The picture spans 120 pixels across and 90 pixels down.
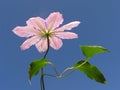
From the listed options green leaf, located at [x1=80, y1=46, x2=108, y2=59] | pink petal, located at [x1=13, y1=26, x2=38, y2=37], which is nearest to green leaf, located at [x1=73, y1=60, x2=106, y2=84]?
green leaf, located at [x1=80, y1=46, x2=108, y2=59]

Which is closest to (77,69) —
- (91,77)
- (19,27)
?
(91,77)

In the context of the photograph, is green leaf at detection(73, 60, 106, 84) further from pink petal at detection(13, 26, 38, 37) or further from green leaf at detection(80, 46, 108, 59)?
pink petal at detection(13, 26, 38, 37)

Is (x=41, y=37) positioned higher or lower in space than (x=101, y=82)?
higher

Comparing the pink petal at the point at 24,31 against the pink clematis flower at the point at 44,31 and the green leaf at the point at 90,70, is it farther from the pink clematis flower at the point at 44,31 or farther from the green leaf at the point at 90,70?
the green leaf at the point at 90,70

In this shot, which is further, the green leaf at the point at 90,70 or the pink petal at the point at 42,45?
the pink petal at the point at 42,45

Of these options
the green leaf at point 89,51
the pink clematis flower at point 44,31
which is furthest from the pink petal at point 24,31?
the green leaf at point 89,51

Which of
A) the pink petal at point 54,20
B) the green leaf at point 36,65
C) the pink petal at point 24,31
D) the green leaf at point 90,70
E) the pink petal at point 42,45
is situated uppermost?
the pink petal at point 54,20

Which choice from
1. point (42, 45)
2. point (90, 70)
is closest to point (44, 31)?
point (42, 45)

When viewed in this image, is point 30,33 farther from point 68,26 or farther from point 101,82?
point 101,82
